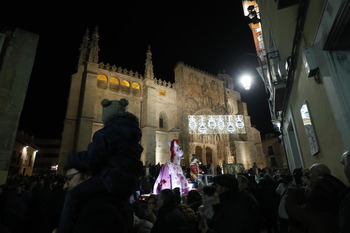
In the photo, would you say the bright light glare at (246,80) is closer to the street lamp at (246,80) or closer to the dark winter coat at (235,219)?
the street lamp at (246,80)

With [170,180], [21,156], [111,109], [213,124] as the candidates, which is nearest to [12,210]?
[170,180]

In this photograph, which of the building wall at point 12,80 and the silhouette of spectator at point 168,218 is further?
the building wall at point 12,80

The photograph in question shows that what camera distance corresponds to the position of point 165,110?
80.6 ft

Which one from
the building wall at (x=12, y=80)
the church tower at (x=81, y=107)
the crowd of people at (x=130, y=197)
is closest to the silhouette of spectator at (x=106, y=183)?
the crowd of people at (x=130, y=197)

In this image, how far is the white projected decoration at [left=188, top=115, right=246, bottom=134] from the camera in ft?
57.4

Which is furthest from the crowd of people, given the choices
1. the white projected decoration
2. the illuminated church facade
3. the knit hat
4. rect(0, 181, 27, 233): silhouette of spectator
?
the illuminated church facade

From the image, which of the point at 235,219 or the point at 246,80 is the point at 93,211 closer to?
the point at 235,219

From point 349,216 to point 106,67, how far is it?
2366 cm

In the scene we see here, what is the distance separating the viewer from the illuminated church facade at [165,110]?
17.9m

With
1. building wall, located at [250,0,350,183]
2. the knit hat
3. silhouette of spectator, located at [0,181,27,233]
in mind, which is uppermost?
building wall, located at [250,0,350,183]

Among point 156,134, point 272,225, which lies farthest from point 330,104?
point 156,134

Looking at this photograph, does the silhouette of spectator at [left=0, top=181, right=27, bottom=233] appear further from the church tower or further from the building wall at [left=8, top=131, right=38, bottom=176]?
the building wall at [left=8, top=131, right=38, bottom=176]

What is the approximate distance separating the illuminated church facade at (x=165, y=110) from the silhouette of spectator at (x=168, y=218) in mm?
14638

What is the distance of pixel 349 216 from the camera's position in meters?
1.31
